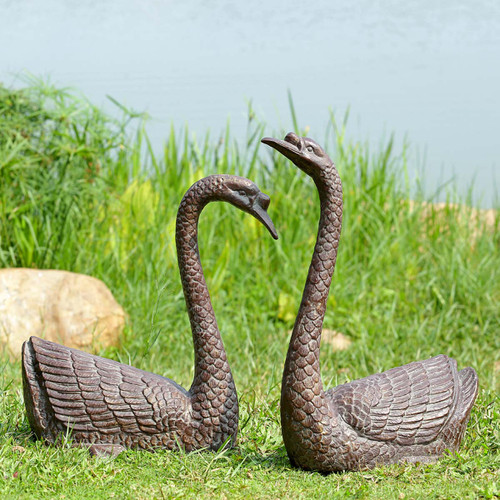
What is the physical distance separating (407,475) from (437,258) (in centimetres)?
471

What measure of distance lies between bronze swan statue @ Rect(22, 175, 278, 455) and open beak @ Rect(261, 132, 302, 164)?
1.01 ft

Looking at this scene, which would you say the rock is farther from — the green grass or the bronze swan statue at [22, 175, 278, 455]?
the bronze swan statue at [22, 175, 278, 455]

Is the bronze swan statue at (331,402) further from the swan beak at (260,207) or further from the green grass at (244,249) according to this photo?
the green grass at (244,249)

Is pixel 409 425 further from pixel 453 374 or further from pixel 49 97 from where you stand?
pixel 49 97

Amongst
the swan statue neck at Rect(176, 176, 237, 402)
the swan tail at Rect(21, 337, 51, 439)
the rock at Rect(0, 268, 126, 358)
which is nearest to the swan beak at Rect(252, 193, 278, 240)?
the swan statue neck at Rect(176, 176, 237, 402)

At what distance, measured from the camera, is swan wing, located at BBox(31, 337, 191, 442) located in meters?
3.46

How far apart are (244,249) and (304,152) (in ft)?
14.7

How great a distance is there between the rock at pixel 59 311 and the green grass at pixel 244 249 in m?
0.24

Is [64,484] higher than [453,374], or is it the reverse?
[453,374]

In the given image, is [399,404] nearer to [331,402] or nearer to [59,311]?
[331,402]

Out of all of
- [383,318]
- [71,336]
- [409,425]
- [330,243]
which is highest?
[330,243]

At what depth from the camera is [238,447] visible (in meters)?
3.72

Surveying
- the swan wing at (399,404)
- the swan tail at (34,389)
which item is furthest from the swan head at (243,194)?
the swan tail at (34,389)

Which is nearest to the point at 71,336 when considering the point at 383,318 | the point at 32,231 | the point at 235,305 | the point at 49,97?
the point at 32,231
